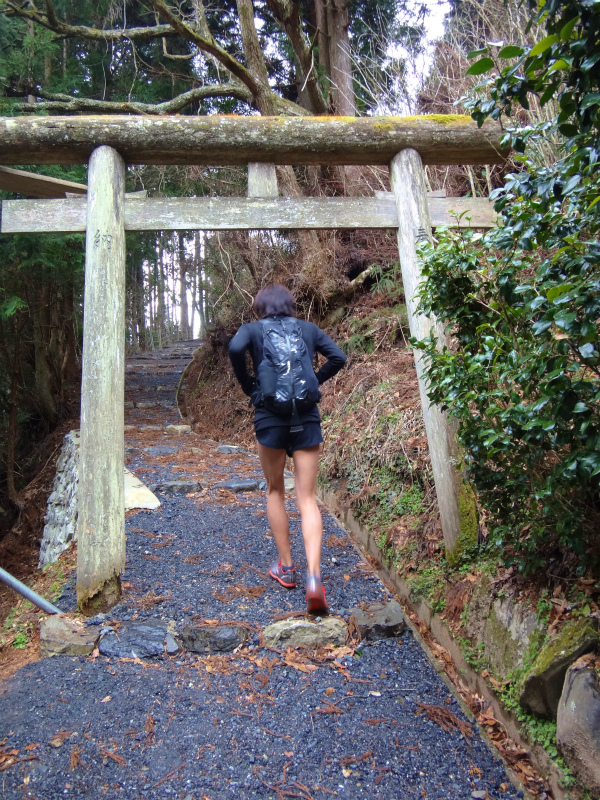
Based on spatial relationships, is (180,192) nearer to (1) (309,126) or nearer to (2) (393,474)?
(1) (309,126)

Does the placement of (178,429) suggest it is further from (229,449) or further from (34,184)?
(34,184)

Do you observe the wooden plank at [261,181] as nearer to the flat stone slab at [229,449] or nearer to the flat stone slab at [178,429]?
the flat stone slab at [229,449]

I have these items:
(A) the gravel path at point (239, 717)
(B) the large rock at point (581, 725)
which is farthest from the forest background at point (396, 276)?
(A) the gravel path at point (239, 717)

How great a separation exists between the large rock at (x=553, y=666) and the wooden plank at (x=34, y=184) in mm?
4271

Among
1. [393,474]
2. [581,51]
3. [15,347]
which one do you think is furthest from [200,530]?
[15,347]

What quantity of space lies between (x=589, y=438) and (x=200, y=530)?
3.83 metres

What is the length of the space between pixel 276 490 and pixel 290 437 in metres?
0.43

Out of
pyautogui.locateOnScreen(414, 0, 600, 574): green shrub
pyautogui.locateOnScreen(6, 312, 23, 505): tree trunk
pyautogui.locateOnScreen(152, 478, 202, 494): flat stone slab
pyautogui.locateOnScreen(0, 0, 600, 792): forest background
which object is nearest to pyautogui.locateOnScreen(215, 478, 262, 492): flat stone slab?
pyautogui.locateOnScreen(152, 478, 202, 494): flat stone slab

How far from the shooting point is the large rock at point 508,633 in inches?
95.2

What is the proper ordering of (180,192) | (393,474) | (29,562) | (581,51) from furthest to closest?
1. (180,192)
2. (29,562)
3. (393,474)
4. (581,51)

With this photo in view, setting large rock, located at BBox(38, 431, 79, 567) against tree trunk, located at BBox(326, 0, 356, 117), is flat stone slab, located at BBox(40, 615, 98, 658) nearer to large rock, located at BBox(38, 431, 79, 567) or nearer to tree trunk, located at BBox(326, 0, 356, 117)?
large rock, located at BBox(38, 431, 79, 567)

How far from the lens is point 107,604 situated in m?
3.51

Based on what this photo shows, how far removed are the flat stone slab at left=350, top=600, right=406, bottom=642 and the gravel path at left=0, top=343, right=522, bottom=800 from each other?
56mm

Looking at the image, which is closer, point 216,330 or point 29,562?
point 29,562
